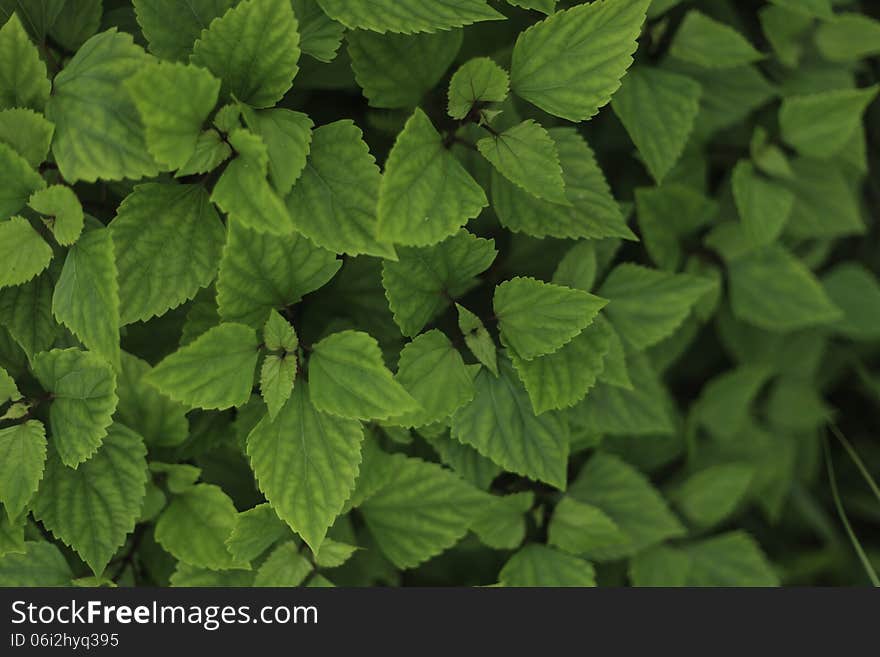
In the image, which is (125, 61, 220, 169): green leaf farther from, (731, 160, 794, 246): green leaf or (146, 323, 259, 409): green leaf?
(731, 160, 794, 246): green leaf

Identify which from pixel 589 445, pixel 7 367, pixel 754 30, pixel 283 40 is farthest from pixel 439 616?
pixel 754 30

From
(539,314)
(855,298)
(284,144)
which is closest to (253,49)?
(284,144)

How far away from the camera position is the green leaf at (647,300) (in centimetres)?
111

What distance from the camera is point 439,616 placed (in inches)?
42.8

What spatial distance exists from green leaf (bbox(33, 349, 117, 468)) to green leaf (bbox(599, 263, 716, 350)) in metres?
0.65

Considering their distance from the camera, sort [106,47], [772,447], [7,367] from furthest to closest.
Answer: [772,447] → [7,367] → [106,47]

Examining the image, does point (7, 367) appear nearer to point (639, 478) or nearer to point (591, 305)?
point (591, 305)

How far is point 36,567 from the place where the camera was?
1010mm

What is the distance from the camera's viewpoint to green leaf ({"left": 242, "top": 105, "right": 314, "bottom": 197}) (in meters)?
0.82

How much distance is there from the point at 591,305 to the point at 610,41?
278mm

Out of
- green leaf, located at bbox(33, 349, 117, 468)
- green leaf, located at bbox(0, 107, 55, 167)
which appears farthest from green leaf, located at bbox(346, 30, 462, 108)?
green leaf, located at bbox(33, 349, 117, 468)

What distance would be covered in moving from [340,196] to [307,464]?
11.2 inches

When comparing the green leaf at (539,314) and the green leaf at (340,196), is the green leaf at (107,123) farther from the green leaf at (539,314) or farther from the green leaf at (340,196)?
the green leaf at (539,314)

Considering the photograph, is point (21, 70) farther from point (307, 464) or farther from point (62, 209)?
point (307, 464)
